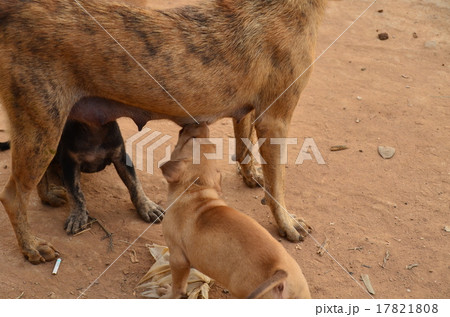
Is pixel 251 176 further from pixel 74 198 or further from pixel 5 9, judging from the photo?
pixel 5 9

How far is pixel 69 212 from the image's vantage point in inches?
202

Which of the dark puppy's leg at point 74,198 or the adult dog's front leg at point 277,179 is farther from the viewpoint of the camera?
the dark puppy's leg at point 74,198

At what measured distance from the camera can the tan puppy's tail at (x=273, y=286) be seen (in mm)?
3322

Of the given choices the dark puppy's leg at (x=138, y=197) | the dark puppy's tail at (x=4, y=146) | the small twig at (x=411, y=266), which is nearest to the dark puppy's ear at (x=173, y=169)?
the dark puppy's leg at (x=138, y=197)

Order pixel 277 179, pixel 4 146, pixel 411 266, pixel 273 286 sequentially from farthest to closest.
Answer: pixel 4 146, pixel 277 179, pixel 411 266, pixel 273 286

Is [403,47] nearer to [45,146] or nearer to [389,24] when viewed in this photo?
Result: [389,24]

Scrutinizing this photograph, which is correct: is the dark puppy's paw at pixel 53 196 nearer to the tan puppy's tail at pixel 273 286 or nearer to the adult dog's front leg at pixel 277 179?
the adult dog's front leg at pixel 277 179

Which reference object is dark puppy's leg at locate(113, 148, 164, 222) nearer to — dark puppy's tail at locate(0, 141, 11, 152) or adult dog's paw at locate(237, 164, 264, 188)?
adult dog's paw at locate(237, 164, 264, 188)

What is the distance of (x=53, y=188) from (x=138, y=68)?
1.77 m

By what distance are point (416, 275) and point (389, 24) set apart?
4.87 m

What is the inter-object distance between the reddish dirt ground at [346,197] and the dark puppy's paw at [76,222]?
73mm

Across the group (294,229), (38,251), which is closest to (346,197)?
(294,229)

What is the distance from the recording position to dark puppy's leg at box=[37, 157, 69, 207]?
16.9ft

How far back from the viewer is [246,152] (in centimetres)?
537
